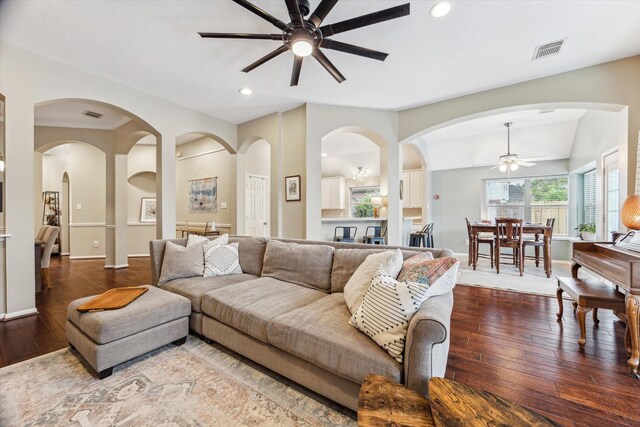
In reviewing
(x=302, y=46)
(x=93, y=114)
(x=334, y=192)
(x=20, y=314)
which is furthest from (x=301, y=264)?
(x=334, y=192)

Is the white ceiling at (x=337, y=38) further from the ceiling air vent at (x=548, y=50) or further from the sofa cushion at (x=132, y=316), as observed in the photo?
the sofa cushion at (x=132, y=316)

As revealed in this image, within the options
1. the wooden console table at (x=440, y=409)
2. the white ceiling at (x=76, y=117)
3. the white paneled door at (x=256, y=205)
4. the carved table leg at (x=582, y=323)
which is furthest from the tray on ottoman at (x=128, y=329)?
the white paneled door at (x=256, y=205)

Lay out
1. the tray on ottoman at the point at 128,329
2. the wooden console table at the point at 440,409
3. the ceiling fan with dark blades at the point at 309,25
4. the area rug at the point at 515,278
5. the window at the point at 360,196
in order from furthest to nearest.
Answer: the window at the point at 360,196 → the area rug at the point at 515,278 → the ceiling fan with dark blades at the point at 309,25 → the tray on ottoman at the point at 128,329 → the wooden console table at the point at 440,409

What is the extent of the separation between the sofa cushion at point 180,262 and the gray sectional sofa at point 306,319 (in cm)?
9

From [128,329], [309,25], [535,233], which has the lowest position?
[128,329]

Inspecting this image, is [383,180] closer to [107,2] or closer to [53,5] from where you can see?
[107,2]

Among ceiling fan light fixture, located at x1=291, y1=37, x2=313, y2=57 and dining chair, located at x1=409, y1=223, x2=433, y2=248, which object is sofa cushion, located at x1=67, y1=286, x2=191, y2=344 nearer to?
ceiling fan light fixture, located at x1=291, y1=37, x2=313, y2=57

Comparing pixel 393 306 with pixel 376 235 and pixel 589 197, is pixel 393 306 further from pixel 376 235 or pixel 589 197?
pixel 589 197

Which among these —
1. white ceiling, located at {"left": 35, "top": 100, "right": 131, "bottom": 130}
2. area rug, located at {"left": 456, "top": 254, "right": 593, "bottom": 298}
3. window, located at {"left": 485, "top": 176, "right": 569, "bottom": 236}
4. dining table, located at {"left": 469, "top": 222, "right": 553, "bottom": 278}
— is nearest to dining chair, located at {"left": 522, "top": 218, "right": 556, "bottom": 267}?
dining table, located at {"left": 469, "top": 222, "right": 553, "bottom": 278}

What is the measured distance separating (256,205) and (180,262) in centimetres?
382

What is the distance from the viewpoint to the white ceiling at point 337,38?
2404mm

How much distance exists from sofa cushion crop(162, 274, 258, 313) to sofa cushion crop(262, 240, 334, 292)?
0.31 metres

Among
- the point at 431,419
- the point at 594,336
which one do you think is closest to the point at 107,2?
the point at 431,419

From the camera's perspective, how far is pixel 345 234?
5059 millimetres
